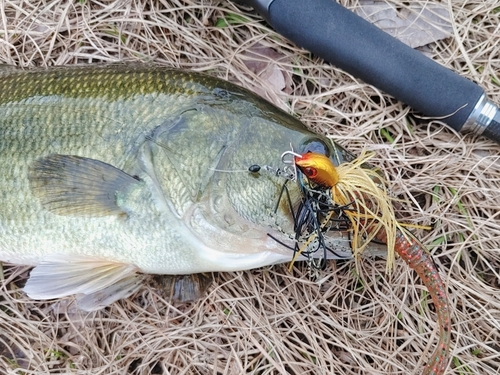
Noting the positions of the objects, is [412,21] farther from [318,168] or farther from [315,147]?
[318,168]

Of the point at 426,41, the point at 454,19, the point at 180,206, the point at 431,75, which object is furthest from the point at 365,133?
the point at 180,206

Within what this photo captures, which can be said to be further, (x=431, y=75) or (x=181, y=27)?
(x=181, y=27)

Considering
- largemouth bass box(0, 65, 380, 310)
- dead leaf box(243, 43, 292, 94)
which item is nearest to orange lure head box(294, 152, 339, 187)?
largemouth bass box(0, 65, 380, 310)

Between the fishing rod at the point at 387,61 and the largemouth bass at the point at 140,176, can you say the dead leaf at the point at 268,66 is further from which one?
the largemouth bass at the point at 140,176

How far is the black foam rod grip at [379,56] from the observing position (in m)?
2.53

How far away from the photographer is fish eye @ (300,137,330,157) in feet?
7.17

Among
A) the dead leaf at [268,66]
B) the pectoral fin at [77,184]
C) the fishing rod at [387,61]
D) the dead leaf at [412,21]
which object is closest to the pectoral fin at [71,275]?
the pectoral fin at [77,184]

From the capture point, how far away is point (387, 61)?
253 cm

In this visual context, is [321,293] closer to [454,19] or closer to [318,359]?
[318,359]

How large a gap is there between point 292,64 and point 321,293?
1.25 metres

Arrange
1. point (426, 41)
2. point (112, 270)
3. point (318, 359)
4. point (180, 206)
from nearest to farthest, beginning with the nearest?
1. point (180, 206)
2. point (112, 270)
3. point (318, 359)
4. point (426, 41)

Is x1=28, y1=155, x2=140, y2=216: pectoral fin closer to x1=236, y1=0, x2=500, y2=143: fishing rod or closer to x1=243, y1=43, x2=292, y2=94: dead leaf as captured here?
x1=243, y1=43, x2=292, y2=94: dead leaf

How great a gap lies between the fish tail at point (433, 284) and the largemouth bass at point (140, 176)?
0.26 m

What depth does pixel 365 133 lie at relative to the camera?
8.93ft
